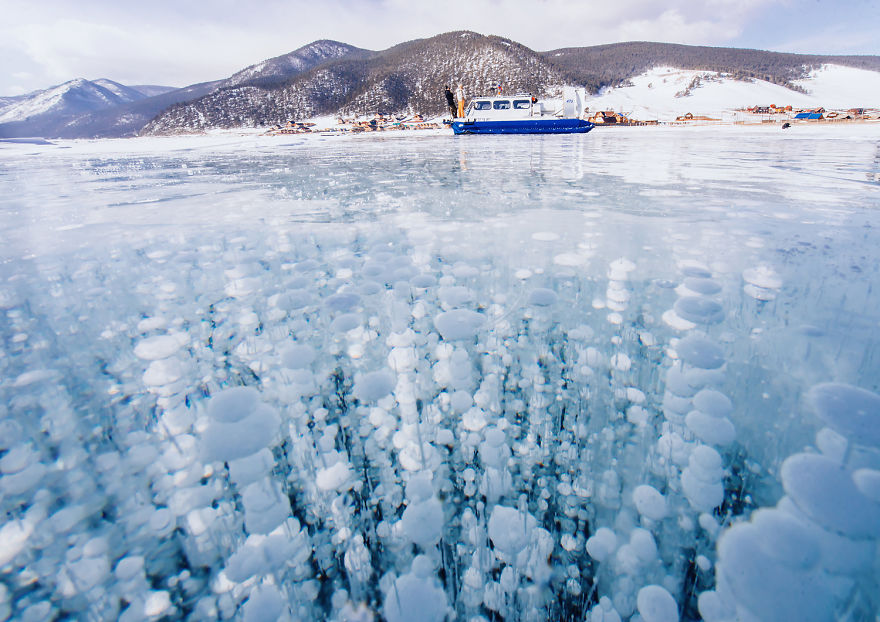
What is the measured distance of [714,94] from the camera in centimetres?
5100

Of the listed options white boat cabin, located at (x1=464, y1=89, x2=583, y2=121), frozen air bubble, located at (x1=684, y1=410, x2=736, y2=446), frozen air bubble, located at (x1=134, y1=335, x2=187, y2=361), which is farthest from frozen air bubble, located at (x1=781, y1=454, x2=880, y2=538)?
white boat cabin, located at (x1=464, y1=89, x2=583, y2=121)

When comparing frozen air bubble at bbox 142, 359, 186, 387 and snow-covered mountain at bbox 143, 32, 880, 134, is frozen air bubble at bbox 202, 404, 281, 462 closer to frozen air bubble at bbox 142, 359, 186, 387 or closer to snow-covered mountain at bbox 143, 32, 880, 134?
frozen air bubble at bbox 142, 359, 186, 387

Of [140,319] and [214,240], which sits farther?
[214,240]

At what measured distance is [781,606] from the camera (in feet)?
2.86

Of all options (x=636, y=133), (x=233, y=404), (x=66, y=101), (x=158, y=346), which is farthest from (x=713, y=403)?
(x=66, y=101)

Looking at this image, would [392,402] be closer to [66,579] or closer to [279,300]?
[66,579]

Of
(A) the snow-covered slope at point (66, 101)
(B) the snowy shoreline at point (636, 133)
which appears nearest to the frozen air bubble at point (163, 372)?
(B) the snowy shoreline at point (636, 133)

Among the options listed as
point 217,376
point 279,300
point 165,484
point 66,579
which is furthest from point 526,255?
point 66,579

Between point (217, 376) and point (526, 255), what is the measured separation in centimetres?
229

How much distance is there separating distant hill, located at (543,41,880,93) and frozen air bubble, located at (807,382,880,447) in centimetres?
7335

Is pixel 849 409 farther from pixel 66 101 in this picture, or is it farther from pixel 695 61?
pixel 66 101

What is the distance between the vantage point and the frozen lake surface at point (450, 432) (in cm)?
96

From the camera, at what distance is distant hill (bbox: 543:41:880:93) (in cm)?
6794

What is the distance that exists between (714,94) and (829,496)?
225 feet
